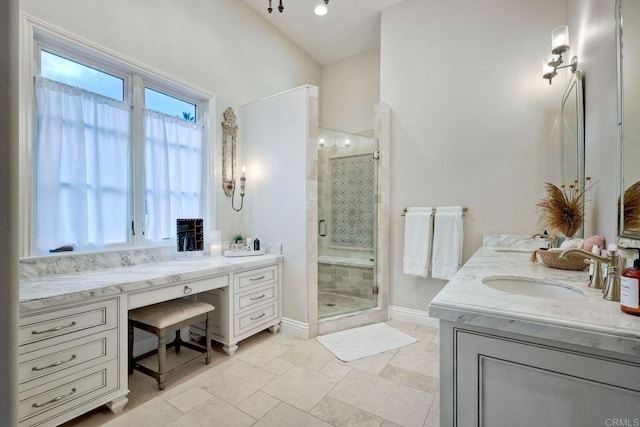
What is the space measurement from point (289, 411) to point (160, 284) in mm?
1180

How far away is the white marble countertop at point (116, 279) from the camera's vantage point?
147 cm

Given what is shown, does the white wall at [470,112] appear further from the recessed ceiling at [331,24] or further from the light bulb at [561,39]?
the light bulb at [561,39]

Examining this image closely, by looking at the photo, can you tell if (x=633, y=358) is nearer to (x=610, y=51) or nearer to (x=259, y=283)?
(x=610, y=51)

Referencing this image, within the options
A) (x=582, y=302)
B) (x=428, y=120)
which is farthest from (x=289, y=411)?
(x=428, y=120)

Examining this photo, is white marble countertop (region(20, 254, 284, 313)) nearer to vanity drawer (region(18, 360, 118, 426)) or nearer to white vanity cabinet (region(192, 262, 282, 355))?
white vanity cabinet (region(192, 262, 282, 355))

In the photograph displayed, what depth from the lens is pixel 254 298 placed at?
8.67 ft

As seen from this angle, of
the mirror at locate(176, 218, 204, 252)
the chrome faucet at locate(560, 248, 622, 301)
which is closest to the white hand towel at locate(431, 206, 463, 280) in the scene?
the chrome faucet at locate(560, 248, 622, 301)

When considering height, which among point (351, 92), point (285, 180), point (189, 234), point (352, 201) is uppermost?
point (351, 92)

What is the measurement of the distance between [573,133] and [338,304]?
2.61m

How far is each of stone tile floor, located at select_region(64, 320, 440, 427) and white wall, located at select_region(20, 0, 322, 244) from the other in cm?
137

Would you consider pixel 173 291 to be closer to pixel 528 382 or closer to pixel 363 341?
pixel 363 341

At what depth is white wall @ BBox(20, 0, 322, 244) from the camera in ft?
6.79

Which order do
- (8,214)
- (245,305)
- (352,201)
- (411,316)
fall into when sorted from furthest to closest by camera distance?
(352,201) → (411,316) → (245,305) → (8,214)

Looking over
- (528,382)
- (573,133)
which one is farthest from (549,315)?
(573,133)
